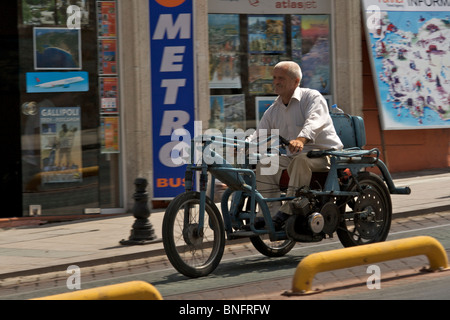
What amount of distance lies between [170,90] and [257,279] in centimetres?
589

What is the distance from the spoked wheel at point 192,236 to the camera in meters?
7.04

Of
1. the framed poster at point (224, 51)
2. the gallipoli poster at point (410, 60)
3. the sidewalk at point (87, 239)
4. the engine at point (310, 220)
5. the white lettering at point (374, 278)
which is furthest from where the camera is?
the gallipoli poster at point (410, 60)

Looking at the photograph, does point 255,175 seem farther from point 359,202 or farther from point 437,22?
point 437,22

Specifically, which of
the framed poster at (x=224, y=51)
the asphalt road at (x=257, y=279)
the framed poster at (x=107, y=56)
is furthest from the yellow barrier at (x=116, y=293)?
the framed poster at (x=224, y=51)

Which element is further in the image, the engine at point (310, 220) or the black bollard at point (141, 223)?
the black bollard at point (141, 223)

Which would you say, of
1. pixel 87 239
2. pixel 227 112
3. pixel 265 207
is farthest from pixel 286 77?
pixel 227 112

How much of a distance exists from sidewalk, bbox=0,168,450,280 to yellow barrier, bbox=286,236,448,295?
126 inches

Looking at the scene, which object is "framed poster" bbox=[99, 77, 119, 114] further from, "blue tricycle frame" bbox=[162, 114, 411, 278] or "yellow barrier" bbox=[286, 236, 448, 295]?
Answer: "yellow barrier" bbox=[286, 236, 448, 295]

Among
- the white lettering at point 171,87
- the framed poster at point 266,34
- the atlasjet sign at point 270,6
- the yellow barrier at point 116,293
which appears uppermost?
the atlasjet sign at point 270,6

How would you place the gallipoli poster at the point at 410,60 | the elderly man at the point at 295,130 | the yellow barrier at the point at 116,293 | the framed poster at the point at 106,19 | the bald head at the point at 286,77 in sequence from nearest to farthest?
1. the yellow barrier at the point at 116,293
2. the elderly man at the point at 295,130
3. the bald head at the point at 286,77
4. the framed poster at the point at 106,19
5. the gallipoli poster at the point at 410,60

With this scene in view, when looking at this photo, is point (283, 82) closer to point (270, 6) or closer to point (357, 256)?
point (357, 256)

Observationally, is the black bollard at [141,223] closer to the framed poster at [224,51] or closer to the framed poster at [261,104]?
the framed poster at [224,51]

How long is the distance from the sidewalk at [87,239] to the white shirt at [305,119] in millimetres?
2047
